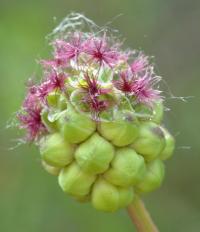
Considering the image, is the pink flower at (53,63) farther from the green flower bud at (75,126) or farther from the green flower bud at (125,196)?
the green flower bud at (125,196)

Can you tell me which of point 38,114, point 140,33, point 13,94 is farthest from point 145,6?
point 38,114

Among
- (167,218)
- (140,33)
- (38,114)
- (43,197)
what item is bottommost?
(167,218)

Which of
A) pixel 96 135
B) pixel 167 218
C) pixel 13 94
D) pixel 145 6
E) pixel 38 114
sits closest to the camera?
pixel 96 135

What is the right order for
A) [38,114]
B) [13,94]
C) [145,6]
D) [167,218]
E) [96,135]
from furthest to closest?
[145,6]
[167,218]
[13,94]
[38,114]
[96,135]

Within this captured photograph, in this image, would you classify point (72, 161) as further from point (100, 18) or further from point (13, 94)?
point (100, 18)

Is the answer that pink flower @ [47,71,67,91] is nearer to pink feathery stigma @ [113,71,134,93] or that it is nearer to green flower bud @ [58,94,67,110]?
green flower bud @ [58,94,67,110]

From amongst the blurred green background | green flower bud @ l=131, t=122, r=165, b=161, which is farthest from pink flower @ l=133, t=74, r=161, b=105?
the blurred green background

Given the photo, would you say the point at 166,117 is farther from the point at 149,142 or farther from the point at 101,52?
the point at 149,142

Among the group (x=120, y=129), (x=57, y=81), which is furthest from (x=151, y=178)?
(x=57, y=81)

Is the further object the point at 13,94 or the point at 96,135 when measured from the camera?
the point at 13,94
